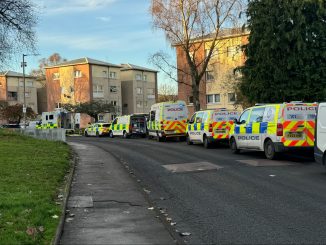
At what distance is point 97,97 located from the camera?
67.4m

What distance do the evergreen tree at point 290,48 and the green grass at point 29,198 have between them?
14.0 metres

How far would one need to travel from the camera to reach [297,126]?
1401 centimetres

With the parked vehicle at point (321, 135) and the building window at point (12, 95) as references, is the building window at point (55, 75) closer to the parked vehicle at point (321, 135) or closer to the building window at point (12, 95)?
the building window at point (12, 95)

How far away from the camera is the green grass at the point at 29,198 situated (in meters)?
5.60

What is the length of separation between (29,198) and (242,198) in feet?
12.7

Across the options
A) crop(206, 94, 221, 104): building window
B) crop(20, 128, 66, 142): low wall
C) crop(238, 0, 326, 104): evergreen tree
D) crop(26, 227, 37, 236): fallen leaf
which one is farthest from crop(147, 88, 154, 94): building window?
crop(26, 227, 37, 236): fallen leaf

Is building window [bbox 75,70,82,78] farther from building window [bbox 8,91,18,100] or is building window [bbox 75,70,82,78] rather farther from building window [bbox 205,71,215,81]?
building window [bbox 205,71,215,81]

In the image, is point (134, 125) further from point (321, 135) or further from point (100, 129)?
point (321, 135)

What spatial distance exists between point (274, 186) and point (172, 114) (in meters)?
17.7

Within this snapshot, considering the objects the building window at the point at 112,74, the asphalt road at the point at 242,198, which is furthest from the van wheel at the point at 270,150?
the building window at the point at 112,74

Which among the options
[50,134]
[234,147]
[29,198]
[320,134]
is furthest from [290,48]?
[29,198]

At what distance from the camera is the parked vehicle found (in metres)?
10.9

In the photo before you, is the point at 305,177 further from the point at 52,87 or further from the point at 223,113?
the point at 52,87

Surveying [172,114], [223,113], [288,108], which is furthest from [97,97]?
[288,108]
